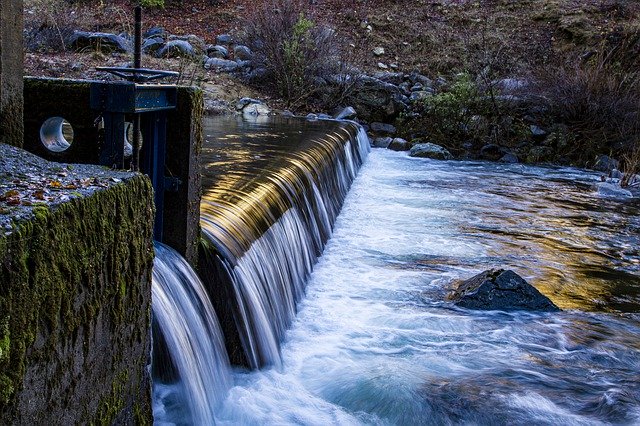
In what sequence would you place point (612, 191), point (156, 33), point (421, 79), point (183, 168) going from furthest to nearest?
point (421, 79) < point (156, 33) < point (612, 191) < point (183, 168)

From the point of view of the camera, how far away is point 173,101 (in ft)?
13.7

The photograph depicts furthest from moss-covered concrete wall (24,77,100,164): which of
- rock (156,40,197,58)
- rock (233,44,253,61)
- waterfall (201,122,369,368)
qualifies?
rock (233,44,253,61)

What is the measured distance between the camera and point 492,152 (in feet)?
56.3

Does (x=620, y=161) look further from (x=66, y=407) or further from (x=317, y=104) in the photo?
(x=66, y=407)

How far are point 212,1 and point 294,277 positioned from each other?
20.0 m

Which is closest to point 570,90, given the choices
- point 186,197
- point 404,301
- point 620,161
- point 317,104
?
point 620,161

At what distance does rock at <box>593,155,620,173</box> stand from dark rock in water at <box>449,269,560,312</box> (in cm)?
1025

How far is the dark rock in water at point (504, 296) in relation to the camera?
20.9 ft

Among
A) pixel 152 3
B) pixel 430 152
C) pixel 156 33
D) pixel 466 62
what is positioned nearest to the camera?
pixel 430 152

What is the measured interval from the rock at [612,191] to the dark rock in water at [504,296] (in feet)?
23.5

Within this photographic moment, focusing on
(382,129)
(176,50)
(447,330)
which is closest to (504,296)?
(447,330)

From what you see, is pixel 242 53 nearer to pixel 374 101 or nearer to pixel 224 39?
pixel 224 39

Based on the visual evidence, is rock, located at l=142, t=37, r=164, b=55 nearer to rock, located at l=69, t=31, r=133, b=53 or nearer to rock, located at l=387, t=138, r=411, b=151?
rock, located at l=69, t=31, r=133, b=53

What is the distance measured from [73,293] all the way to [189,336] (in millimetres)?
1782
